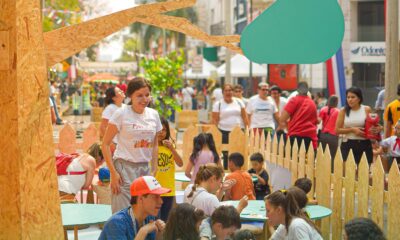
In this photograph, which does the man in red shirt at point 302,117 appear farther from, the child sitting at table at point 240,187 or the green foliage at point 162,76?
the green foliage at point 162,76

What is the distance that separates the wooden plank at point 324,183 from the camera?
9219 mm

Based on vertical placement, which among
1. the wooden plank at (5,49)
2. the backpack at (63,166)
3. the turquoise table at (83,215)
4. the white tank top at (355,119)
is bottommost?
the turquoise table at (83,215)

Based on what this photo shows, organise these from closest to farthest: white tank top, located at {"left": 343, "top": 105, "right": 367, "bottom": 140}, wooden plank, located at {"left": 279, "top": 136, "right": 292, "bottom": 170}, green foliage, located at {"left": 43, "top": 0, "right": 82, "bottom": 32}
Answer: wooden plank, located at {"left": 279, "top": 136, "right": 292, "bottom": 170} → white tank top, located at {"left": 343, "top": 105, "right": 367, "bottom": 140} → green foliage, located at {"left": 43, "top": 0, "right": 82, "bottom": 32}

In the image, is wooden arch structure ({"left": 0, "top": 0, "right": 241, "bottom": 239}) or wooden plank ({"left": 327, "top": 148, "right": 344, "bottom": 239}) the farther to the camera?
wooden plank ({"left": 327, "top": 148, "right": 344, "bottom": 239})

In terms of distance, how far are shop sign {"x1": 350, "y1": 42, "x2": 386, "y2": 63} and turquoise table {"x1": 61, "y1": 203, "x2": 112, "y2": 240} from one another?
29.8 metres

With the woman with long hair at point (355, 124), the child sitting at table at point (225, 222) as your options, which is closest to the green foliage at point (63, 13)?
the woman with long hair at point (355, 124)

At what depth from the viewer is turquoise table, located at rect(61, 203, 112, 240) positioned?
7.44m

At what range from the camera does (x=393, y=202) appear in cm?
757

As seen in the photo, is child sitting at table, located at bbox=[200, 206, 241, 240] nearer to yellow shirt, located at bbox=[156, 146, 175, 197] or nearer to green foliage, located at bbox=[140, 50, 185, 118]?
yellow shirt, located at bbox=[156, 146, 175, 197]

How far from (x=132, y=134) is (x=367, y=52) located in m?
31.4

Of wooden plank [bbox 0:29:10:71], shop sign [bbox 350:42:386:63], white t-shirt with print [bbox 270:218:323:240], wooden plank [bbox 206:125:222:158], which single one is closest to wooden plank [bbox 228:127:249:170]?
wooden plank [bbox 206:125:222:158]

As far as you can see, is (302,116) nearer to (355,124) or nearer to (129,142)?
(355,124)

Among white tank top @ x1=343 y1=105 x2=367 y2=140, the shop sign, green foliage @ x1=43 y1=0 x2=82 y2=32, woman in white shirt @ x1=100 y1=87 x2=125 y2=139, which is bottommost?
white tank top @ x1=343 y1=105 x2=367 y2=140

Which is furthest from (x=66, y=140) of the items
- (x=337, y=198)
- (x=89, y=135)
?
(x=337, y=198)
